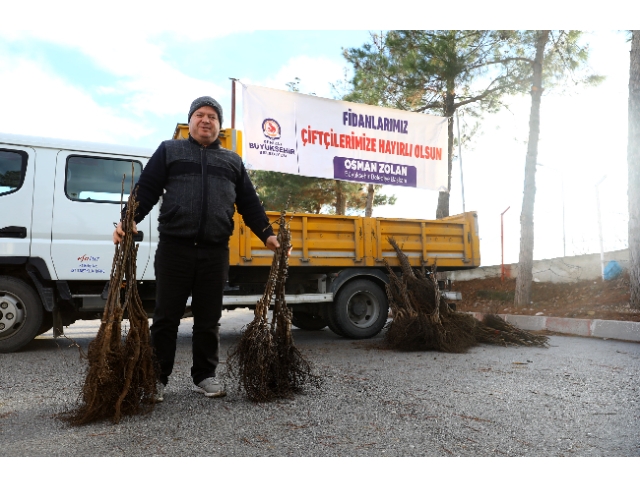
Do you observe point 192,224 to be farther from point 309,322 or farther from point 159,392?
point 309,322

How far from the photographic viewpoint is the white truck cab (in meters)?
5.43

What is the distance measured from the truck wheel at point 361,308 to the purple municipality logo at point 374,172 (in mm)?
2403

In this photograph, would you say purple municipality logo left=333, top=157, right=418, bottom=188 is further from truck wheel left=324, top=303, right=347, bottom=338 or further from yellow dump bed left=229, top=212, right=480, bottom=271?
truck wheel left=324, top=303, right=347, bottom=338

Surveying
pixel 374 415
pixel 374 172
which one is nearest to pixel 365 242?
pixel 374 172

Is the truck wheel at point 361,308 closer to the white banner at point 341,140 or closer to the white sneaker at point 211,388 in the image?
the white banner at point 341,140

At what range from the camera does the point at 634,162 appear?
8.45m

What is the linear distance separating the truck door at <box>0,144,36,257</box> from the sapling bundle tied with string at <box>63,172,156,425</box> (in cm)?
288

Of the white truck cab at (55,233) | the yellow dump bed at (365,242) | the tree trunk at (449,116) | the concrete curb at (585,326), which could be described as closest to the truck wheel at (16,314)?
the white truck cab at (55,233)

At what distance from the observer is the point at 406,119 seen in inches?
374

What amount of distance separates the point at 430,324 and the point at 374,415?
3.21 metres

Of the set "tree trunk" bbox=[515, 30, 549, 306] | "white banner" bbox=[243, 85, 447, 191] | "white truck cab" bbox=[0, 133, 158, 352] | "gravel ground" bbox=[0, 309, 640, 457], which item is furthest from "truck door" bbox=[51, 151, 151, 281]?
"tree trunk" bbox=[515, 30, 549, 306]
